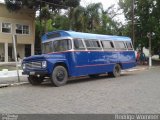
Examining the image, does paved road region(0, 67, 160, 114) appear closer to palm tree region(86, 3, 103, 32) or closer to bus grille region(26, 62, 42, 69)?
bus grille region(26, 62, 42, 69)

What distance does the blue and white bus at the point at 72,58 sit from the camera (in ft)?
51.9

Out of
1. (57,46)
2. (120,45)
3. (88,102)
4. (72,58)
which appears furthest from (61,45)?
(88,102)

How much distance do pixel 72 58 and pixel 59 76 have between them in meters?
1.29

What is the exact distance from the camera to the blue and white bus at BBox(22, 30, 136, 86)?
51.9 feet

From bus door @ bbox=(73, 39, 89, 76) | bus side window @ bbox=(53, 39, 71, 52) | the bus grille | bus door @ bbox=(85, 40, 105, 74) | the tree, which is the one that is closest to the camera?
the bus grille

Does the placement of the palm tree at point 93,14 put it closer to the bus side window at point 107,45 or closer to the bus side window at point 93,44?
the bus side window at point 107,45

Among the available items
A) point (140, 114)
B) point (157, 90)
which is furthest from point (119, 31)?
point (140, 114)

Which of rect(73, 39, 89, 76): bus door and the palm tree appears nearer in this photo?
rect(73, 39, 89, 76): bus door

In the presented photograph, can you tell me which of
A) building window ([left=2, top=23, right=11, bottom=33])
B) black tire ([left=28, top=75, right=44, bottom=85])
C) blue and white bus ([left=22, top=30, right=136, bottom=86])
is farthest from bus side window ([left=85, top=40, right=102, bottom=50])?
building window ([left=2, top=23, right=11, bottom=33])

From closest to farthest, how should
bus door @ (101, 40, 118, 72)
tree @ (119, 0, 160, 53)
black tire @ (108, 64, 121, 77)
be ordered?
bus door @ (101, 40, 118, 72) < black tire @ (108, 64, 121, 77) < tree @ (119, 0, 160, 53)

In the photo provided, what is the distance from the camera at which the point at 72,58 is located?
16.8 m

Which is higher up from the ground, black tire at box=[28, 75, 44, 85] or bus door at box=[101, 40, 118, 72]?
bus door at box=[101, 40, 118, 72]

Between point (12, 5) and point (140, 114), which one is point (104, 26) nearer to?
point (12, 5)

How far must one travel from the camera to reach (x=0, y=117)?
330 inches
